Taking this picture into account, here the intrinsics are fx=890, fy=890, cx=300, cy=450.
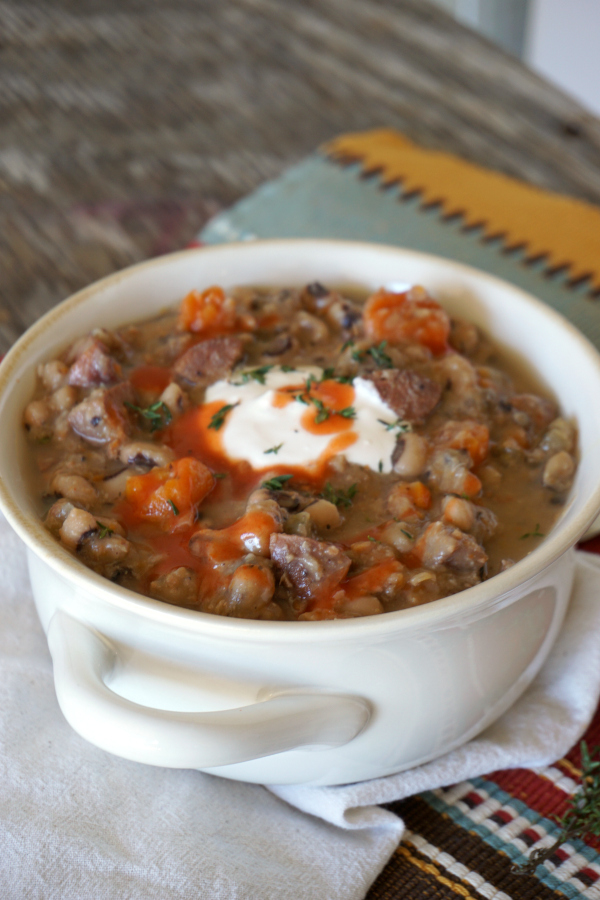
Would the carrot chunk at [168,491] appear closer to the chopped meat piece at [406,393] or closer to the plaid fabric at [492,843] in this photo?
the chopped meat piece at [406,393]

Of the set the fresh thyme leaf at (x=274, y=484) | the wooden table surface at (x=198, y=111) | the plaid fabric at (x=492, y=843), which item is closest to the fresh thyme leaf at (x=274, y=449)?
the fresh thyme leaf at (x=274, y=484)

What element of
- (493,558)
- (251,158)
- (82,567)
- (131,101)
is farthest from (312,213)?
(82,567)

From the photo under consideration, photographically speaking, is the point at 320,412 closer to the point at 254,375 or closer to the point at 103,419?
the point at 254,375

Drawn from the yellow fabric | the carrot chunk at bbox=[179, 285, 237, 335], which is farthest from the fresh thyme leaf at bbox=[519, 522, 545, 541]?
the yellow fabric

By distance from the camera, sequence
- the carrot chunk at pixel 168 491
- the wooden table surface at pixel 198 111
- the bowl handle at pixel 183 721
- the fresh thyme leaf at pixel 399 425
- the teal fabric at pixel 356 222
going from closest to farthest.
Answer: the bowl handle at pixel 183 721, the carrot chunk at pixel 168 491, the fresh thyme leaf at pixel 399 425, the teal fabric at pixel 356 222, the wooden table surface at pixel 198 111

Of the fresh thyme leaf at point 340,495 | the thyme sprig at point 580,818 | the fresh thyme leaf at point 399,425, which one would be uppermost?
the fresh thyme leaf at point 399,425

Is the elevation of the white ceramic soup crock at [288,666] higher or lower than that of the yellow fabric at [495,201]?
lower
